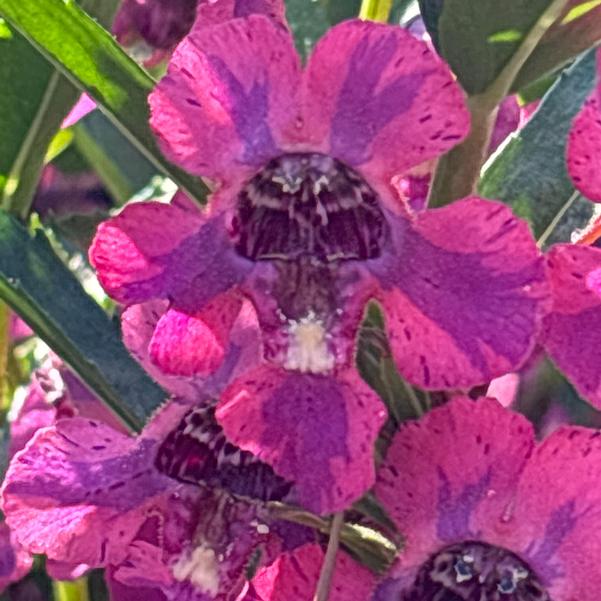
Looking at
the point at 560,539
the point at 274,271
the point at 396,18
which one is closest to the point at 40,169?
the point at 396,18

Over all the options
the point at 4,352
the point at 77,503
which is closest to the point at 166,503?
the point at 77,503

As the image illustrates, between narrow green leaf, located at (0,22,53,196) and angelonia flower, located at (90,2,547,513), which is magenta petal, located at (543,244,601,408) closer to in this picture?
angelonia flower, located at (90,2,547,513)

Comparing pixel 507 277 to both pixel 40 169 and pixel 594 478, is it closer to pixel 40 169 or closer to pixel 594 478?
pixel 594 478

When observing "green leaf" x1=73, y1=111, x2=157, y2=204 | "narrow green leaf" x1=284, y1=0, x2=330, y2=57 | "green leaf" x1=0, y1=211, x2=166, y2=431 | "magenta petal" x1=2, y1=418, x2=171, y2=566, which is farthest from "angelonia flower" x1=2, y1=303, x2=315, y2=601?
"green leaf" x1=73, y1=111, x2=157, y2=204

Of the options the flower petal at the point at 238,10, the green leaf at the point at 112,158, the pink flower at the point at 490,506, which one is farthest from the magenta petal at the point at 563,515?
the green leaf at the point at 112,158

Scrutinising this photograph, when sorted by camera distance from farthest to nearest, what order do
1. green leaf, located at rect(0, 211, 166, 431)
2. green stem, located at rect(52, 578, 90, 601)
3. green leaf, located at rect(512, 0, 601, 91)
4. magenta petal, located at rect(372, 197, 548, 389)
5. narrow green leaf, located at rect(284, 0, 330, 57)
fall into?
narrow green leaf, located at rect(284, 0, 330, 57), green stem, located at rect(52, 578, 90, 601), green leaf, located at rect(0, 211, 166, 431), green leaf, located at rect(512, 0, 601, 91), magenta petal, located at rect(372, 197, 548, 389)
